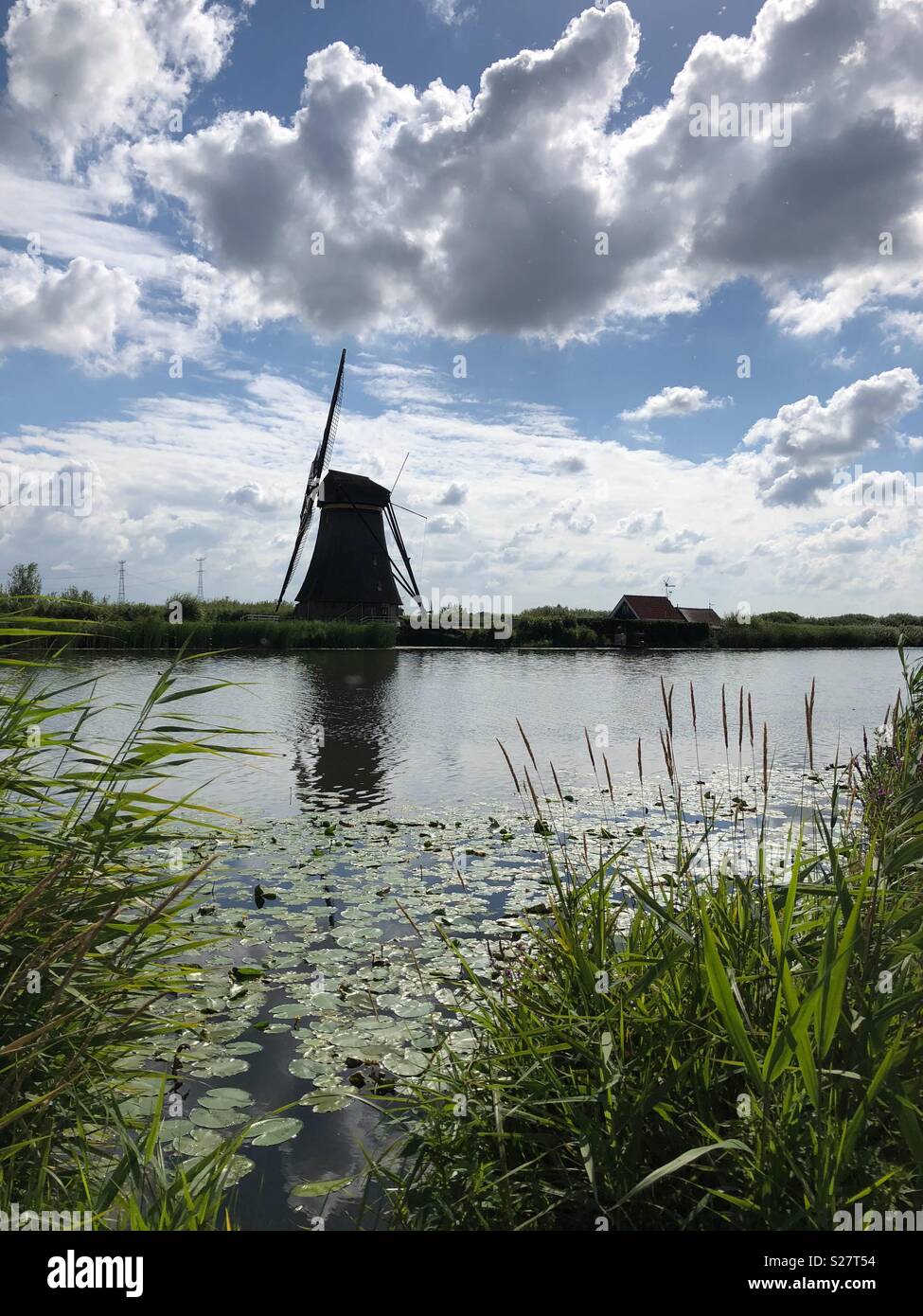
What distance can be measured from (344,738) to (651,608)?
37029 millimetres

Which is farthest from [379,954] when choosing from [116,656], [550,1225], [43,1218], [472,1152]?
[116,656]

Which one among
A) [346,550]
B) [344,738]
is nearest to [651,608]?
[346,550]

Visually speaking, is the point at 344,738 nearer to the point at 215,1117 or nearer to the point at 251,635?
the point at 215,1117

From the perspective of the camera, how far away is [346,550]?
36.2 m

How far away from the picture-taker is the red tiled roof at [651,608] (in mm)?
46125

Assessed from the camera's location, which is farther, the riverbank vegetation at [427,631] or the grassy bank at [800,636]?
the grassy bank at [800,636]

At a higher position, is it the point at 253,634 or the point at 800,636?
the point at 253,634

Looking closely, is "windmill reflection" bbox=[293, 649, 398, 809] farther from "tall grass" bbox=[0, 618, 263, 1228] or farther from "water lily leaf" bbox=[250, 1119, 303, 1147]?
"tall grass" bbox=[0, 618, 263, 1228]

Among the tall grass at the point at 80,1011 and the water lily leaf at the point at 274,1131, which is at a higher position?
the tall grass at the point at 80,1011

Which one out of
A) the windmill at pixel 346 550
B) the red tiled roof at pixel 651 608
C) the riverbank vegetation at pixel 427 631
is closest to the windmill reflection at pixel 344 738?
the riverbank vegetation at pixel 427 631

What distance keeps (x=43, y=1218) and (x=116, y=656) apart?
27.3 meters

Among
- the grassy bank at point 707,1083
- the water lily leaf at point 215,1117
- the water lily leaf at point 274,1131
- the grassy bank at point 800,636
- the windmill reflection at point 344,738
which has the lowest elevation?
the water lily leaf at point 274,1131

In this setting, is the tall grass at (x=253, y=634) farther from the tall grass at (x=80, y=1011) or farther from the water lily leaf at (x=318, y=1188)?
the water lily leaf at (x=318, y=1188)
